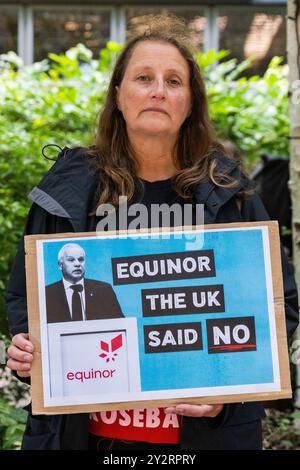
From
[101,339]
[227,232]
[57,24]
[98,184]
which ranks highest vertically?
[57,24]

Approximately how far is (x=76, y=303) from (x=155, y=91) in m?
0.75

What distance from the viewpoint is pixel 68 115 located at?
217 inches

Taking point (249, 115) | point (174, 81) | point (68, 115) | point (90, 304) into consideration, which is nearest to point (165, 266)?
point (90, 304)

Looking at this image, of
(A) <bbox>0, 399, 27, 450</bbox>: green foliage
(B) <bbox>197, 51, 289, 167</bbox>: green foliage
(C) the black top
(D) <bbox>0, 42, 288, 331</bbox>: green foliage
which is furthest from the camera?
(B) <bbox>197, 51, 289, 167</bbox>: green foliage

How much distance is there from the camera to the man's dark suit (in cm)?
211

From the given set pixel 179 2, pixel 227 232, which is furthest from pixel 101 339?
pixel 179 2

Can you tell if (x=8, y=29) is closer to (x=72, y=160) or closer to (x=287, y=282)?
(x=72, y=160)

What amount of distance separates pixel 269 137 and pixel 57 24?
648 cm

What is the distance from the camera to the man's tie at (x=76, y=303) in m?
2.11

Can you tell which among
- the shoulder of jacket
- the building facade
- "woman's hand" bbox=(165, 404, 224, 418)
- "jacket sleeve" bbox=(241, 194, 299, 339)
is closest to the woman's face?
the shoulder of jacket

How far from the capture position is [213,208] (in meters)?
2.25

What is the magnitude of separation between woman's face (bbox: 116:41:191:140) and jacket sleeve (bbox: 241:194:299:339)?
369 mm

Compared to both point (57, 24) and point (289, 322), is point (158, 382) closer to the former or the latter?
point (289, 322)

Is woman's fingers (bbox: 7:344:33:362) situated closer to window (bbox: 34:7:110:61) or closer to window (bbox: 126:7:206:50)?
window (bbox: 34:7:110:61)
